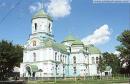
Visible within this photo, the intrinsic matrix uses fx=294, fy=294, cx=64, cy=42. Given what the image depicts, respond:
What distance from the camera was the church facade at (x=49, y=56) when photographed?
275ft

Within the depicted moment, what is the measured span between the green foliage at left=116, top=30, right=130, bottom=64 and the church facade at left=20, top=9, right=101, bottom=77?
19077 millimetres

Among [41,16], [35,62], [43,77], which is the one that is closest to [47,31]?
[41,16]

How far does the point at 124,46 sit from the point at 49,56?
21084mm

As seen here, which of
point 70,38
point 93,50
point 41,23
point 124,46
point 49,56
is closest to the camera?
point 124,46

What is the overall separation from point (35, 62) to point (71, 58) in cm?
1591

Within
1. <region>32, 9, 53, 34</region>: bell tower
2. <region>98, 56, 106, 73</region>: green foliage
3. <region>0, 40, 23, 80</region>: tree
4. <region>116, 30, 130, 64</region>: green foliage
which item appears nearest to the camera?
<region>0, 40, 23, 80</region>: tree

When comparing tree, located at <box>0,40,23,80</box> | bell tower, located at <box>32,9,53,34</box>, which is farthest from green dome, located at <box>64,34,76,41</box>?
tree, located at <box>0,40,23,80</box>

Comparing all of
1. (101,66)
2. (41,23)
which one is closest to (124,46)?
(101,66)

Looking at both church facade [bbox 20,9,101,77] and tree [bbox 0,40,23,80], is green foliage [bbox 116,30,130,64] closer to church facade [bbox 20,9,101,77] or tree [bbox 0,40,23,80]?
church facade [bbox 20,9,101,77]

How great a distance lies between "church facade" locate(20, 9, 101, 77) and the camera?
8375cm

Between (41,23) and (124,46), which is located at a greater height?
(41,23)

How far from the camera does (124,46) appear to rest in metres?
78.2

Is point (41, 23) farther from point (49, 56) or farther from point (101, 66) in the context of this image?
point (101, 66)

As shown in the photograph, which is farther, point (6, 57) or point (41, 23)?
point (41, 23)
